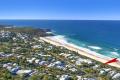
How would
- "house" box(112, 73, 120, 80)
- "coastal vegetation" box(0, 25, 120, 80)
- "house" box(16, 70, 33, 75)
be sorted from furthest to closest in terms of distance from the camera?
"house" box(112, 73, 120, 80), "house" box(16, 70, 33, 75), "coastal vegetation" box(0, 25, 120, 80)

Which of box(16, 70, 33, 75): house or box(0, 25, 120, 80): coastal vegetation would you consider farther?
box(16, 70, 33, 75): house

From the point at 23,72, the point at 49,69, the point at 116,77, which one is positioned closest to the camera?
the point at 23,72

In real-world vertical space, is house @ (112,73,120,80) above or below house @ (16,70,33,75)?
below

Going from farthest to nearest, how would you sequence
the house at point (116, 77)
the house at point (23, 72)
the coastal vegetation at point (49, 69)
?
the house at point (116, 77), the house at point (23, 72), the coastal vegetation at point (49, 69)

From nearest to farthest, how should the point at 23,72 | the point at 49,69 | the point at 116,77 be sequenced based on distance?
the point at 23,72
the point at 116,77
the point at 49,69

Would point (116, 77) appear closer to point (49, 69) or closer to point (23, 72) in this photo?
point (49, 69)

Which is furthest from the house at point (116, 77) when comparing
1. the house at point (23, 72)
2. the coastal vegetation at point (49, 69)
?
the house at point (23, 72)

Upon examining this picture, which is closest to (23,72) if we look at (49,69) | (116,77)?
(49,69)

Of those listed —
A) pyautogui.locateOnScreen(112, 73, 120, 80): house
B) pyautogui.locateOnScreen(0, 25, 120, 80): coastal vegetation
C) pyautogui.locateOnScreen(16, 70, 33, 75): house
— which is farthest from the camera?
pyautogui.locateOnScreen(112, 73, 120, 80): house

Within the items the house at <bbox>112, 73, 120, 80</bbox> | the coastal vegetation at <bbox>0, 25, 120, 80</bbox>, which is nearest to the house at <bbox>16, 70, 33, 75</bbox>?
the coastal vegetation at <bbox>0, 25, 120, 80</bbox>

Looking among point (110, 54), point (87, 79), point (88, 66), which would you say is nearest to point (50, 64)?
point (88, 66)

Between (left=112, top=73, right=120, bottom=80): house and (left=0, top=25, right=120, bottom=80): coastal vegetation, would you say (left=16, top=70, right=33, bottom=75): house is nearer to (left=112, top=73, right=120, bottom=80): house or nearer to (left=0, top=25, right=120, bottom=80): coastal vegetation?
(left=0, top=25, right=120, bottom=80): coastal vegetation

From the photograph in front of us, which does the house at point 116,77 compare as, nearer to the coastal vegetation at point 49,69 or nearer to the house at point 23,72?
the coastal vegetation at point 49,69
